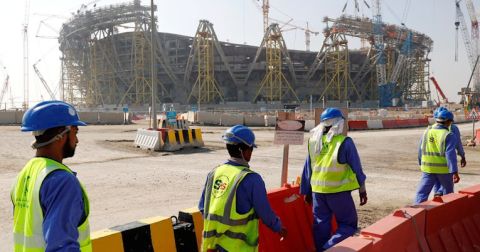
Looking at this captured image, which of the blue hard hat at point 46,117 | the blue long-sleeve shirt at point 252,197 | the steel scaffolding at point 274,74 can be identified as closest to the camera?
the blue hard hat at point 46,117

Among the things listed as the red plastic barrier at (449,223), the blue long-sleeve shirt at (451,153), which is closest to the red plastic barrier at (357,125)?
the blue long-sleeve shirt at (451,153)

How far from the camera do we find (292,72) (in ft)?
222

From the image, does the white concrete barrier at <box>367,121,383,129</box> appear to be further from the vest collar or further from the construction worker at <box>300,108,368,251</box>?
the vest collar

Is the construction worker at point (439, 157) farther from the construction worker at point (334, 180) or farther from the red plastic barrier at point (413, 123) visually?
the red plastic barrier at point (413, 123)

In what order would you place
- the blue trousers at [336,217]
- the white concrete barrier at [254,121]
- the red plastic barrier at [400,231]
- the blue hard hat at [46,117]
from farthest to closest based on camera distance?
1. the white concrete barrier at [254,121]
2. the blue trousers at [336,217]
3. the red plastic barrier at [400,231]
4. the blue hard hat at [46,117]

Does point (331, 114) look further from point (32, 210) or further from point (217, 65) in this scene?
point (217, 65)

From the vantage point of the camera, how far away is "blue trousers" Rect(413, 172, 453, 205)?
594 centimetres

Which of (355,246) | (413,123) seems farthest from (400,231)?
(413,123)

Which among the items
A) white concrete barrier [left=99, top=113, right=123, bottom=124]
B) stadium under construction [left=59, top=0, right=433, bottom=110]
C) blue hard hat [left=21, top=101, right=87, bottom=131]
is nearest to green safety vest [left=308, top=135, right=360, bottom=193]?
blue hard hat [left=21, top=101, right=87, bottom=131]

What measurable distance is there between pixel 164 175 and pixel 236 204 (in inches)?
303

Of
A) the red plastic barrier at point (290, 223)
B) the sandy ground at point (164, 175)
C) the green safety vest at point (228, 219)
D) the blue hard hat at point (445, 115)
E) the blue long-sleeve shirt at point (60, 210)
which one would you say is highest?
the blue hard hat at point (445, 115)

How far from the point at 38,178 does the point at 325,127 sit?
330 cm

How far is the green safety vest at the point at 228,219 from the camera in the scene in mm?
2879

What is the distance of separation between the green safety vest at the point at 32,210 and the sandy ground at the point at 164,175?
12.1ft
